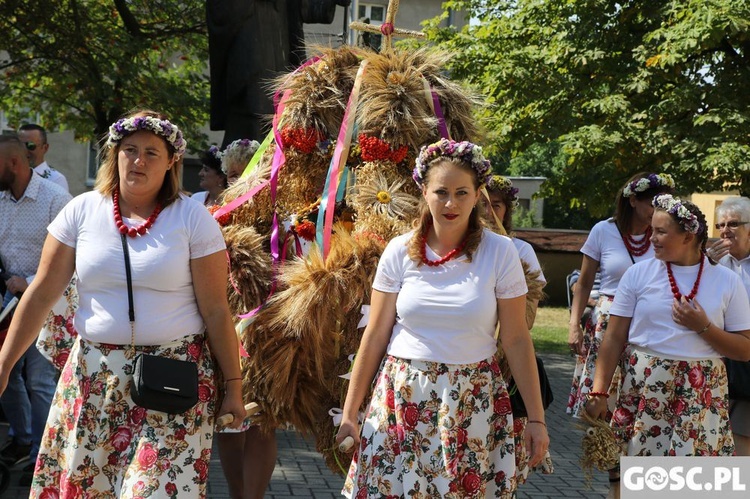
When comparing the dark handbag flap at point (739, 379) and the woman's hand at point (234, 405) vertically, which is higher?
the woman's hand at point (234, 405)

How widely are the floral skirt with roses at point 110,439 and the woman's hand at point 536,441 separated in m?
1.21

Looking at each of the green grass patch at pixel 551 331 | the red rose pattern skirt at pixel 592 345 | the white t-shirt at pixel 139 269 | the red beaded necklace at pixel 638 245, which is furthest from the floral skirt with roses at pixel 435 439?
the green grass patch at pixel 551 331

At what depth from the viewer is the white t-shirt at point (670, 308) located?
461cm

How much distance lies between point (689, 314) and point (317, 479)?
291 centimetres

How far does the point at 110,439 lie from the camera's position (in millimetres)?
3635

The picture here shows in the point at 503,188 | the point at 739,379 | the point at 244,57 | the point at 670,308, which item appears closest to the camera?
the point at 670,308

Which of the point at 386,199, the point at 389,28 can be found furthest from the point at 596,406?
the point at 389,28

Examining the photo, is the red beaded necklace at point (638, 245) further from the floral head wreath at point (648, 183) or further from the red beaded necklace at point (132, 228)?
the red beaded necklace at point (132, 228)

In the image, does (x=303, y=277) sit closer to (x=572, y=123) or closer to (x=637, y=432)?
(x=637, y=432)

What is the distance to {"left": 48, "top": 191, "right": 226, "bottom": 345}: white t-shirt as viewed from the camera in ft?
12.0

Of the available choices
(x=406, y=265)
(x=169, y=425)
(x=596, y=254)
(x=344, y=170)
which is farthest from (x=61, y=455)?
(x=596, y=254)

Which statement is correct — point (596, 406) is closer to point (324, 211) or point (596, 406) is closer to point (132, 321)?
point (324, 211)

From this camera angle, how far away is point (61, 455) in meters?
3.71

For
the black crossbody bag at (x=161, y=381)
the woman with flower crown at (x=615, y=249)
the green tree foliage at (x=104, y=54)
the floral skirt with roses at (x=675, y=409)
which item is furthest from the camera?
the green tree foliage at (x=104, y=54)
